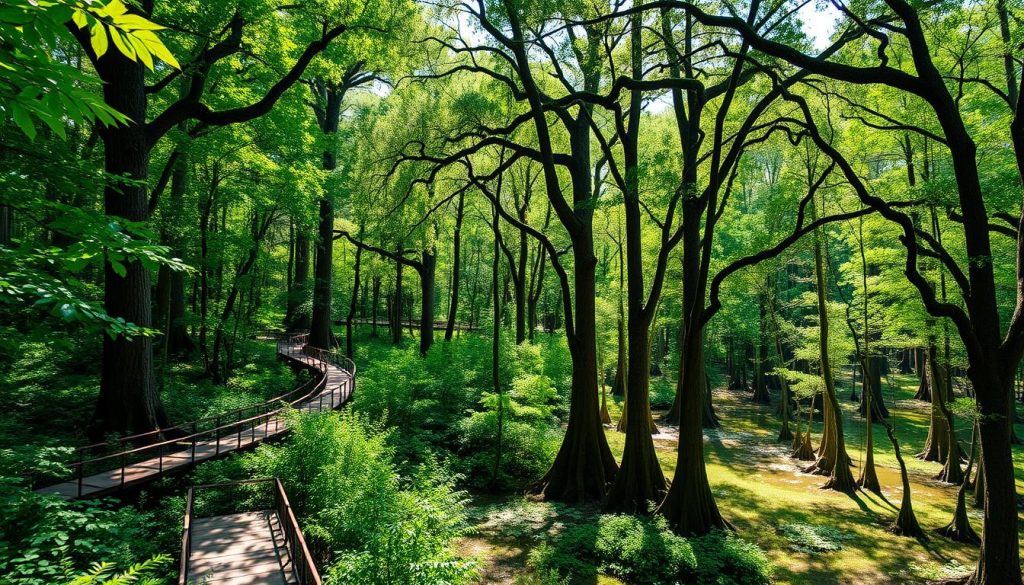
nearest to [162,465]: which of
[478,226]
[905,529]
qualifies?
[905,529]

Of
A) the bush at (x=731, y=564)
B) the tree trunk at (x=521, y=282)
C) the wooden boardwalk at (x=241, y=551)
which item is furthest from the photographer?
the tree trunk at (x=521, y=282)

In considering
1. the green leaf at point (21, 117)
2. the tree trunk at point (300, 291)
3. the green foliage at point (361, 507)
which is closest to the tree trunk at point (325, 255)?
the tree trunk at point (300, 291)

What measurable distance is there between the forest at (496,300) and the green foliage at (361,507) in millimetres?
61

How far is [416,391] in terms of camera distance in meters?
18.4

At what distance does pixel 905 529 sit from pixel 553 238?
24372 mm

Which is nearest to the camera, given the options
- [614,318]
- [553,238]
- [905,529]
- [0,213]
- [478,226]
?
A: [905,529]

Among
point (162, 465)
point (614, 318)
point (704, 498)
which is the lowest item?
point (704, 498)

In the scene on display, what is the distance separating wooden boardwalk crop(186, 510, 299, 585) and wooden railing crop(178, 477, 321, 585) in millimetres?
157

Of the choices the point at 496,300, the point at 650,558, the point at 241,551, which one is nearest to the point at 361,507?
the point at 241,551

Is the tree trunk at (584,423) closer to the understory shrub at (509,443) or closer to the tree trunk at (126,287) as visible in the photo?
the understory shrub at (509,443)

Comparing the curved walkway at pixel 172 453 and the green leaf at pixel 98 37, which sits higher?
the green leaf at pixel 98 37

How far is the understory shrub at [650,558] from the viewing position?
9.09 meters

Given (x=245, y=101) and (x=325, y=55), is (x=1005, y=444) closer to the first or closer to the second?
(x=325, y=55)

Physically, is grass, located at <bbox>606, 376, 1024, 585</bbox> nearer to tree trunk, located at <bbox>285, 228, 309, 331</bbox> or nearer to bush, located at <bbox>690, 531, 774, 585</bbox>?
bush, located at <bbox>690, 531, 774, 585</bbox>
